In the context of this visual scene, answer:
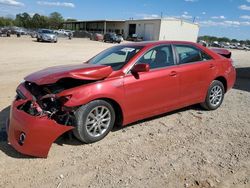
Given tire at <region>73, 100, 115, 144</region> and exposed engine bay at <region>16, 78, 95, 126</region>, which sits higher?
exposed engine bay at <region>16, 78, 95, 126</region>

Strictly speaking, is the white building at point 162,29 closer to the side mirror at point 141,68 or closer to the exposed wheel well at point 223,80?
the exposed wheel well at point 223,80

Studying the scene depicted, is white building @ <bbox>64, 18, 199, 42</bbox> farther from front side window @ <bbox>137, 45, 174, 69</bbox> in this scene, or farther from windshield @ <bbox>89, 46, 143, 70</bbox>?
front side window @ <bbox>137, 45, 174, 69</bbox>

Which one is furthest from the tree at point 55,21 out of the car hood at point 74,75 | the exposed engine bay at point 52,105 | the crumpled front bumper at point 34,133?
the crumpled front bumper at point 34,133

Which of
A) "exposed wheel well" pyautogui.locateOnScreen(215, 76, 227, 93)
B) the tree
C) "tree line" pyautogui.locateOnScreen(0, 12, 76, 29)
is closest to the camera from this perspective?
"exposed wheel well" pyautogui.locateOnScreen(215, 76, 227, 93)

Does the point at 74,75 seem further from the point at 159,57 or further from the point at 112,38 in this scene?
the point at 112,38

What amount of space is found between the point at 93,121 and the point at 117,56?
1.59 metres

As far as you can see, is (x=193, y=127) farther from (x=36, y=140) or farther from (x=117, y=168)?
(x=36, y=140)

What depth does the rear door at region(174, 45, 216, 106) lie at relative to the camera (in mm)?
5863

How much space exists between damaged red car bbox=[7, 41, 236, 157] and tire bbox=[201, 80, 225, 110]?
5cm

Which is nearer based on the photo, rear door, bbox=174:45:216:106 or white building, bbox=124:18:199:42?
rear door, bbox=174:45:216:106

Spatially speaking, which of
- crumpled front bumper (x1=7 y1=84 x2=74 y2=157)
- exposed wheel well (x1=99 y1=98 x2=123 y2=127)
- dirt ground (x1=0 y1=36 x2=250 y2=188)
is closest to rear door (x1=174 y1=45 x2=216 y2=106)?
dirt ground (x1=0 y1=36 x2=250 y2=188)

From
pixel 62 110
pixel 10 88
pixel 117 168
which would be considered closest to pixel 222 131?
pixel 117 168

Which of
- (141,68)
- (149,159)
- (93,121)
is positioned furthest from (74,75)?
(149,159)

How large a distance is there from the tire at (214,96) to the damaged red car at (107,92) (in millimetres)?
50
